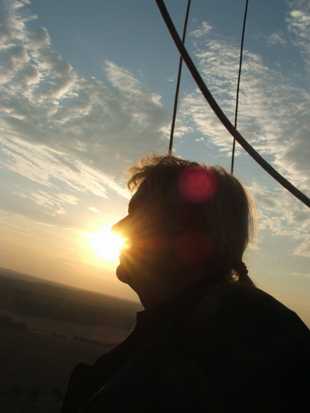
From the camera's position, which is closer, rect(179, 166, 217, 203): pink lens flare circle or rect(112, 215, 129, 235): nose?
rect(179, 166, 217, 203): pink lens flare circle

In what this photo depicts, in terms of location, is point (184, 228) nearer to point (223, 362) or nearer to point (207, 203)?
point (207, 203)

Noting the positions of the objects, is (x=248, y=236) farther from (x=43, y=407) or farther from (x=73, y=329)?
(x=73, y=329)

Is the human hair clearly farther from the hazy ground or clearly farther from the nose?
the hazy ground

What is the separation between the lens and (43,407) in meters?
19.5

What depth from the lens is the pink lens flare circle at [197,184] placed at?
2.10m

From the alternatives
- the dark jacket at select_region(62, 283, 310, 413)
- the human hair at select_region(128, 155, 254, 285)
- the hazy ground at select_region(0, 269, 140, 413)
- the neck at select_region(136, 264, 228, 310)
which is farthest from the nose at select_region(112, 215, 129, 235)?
the hazy ground at select_region(0, 269, 140, 413)

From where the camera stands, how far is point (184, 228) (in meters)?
2.06

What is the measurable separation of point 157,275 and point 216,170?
0.57 metres

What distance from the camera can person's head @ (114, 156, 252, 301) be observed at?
203 cm

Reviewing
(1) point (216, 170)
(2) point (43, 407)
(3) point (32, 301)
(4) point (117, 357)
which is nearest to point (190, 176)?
(1) point (216, 170)

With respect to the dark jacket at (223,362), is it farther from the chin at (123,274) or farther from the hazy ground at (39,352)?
the hazy ground at (39,352)

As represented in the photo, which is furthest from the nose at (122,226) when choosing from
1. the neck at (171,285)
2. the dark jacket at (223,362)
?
the dark jacket at (223,362)

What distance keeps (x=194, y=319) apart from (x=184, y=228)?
576mm

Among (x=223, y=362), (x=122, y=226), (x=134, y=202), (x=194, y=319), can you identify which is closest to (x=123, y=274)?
(x=122, y=226)
